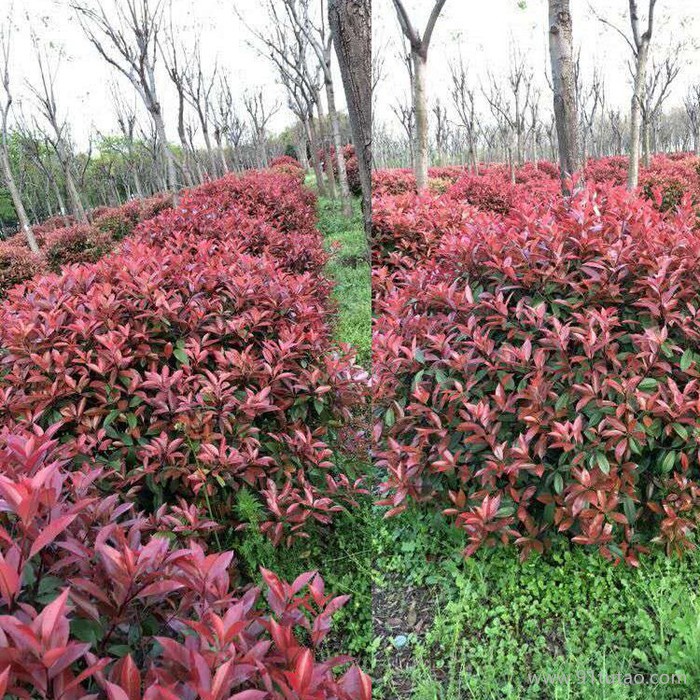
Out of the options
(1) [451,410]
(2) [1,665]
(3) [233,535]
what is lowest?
(3) [233,535]

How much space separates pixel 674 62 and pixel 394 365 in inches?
636

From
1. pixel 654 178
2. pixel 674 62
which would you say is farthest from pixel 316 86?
pixel 674 62

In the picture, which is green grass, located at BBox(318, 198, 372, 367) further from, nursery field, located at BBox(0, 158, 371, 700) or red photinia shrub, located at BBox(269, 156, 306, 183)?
red photinia shrub, located at BBox(269, 156, 306, 183)

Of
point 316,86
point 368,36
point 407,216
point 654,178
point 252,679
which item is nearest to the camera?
point 252,679

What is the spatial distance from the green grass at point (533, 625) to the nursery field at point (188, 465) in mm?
205

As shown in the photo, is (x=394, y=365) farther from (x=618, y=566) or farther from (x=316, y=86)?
(x=316, y=86)

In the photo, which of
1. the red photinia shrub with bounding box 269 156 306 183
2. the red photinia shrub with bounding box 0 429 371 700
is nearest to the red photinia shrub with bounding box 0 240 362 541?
the red photinia shrub with bounding box 0 429 371 700

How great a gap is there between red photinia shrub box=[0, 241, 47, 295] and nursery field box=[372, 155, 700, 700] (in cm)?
790

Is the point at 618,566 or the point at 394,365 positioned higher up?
the point at 394,365

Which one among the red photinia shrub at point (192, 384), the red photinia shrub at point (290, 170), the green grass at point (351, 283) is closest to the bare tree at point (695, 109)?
the red photinia shrub at point (290, 170)

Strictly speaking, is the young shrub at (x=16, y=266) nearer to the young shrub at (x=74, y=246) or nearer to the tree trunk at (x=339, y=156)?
the young shrub at (x=74, y=246)

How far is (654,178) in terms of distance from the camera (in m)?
8.84

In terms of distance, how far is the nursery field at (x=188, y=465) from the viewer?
101 centimetres

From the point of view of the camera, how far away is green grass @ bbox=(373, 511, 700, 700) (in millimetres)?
1767
